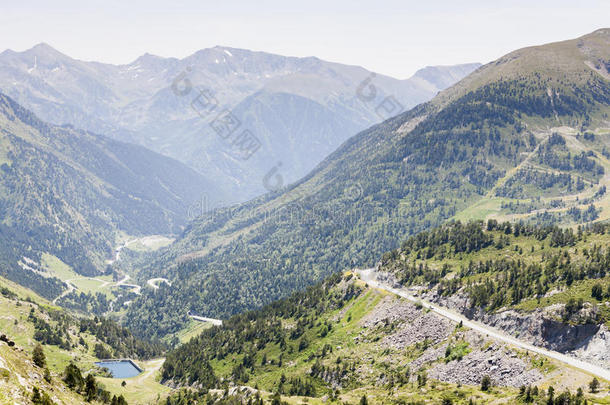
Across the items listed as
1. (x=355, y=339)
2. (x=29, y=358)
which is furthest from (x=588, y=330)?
(x=29, y=358)

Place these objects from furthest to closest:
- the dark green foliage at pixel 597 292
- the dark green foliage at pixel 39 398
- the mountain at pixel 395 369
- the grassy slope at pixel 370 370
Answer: the dark green foliage at pixel 597 292 → the mountain at pixel 395 369 → the grassy slope at pixel 370 370 → the dark green foliage at pixel 39 398

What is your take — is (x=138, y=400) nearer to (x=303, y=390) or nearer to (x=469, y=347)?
(x=303, y=390)

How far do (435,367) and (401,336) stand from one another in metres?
27.7

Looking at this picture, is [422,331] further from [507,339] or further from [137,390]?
[137,390]

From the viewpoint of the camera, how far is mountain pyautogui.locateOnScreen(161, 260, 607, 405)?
11119 cm

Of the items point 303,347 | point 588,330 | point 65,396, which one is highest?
point 65,396

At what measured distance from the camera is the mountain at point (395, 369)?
365 ft

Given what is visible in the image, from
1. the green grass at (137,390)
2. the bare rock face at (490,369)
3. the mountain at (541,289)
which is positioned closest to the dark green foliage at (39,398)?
the bare rock face at (490,369)

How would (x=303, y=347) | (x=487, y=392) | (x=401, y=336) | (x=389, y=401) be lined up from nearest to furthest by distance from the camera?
(x=487, y=392) < (x=389, y=401) < (x=401, y=336) < (x=303, y=347)

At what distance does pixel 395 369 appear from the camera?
14588 centimetres

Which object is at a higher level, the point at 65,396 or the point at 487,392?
the point at 65,396

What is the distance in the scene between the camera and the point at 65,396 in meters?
84.7

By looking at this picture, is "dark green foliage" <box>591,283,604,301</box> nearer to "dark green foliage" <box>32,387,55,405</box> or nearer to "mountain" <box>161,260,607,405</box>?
"mountain" <box>161,260,607,405</box>

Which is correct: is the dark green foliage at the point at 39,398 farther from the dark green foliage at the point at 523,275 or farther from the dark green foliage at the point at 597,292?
the dark green foliage at the point at 597,292
